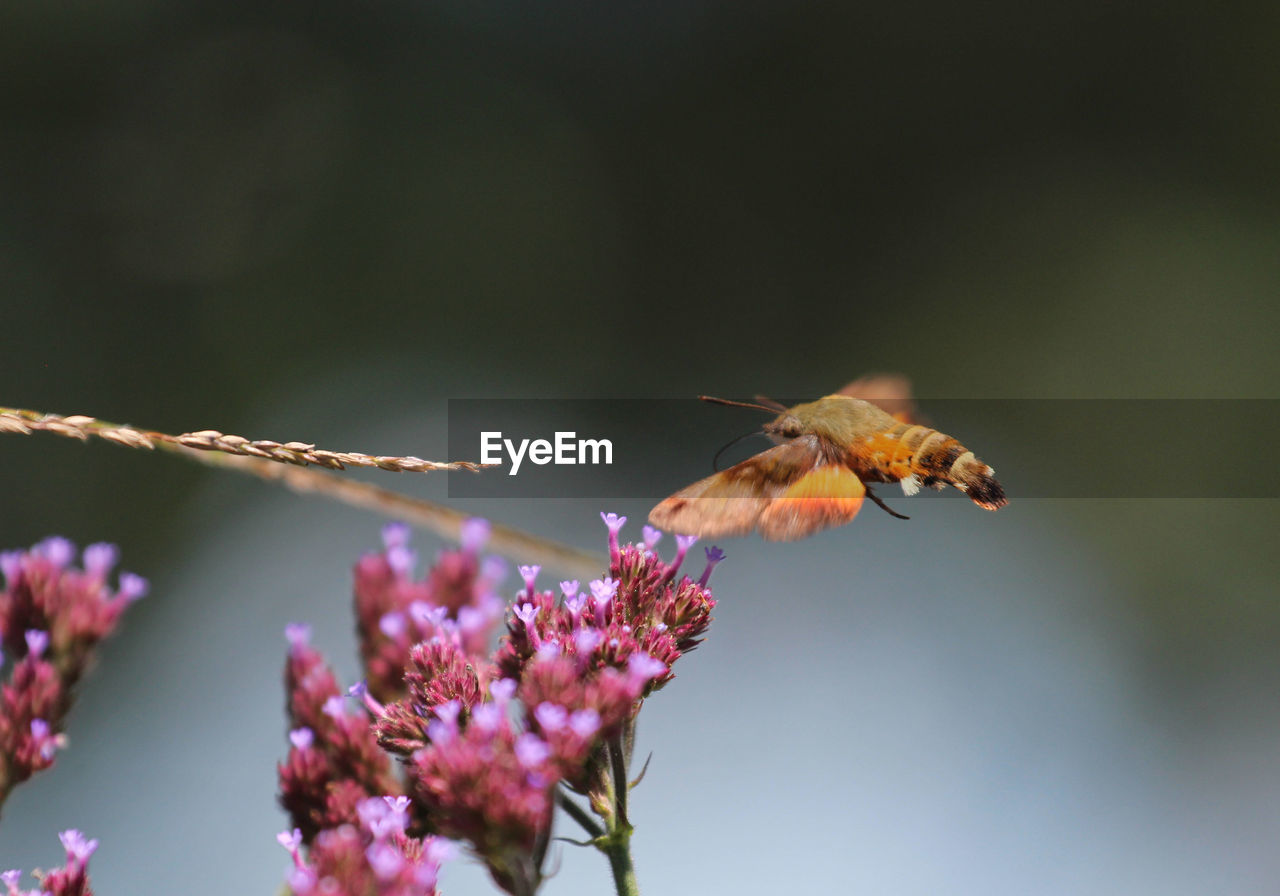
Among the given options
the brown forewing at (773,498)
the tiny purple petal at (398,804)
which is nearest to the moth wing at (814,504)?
the brown forewing at (773,498)

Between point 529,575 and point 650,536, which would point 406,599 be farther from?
point 650,536

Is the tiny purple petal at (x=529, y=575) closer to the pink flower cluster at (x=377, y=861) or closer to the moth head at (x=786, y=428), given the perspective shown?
the pink flower cluster at (x=377, y=861)

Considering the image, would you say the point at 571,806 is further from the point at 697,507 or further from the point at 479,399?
the point at 479,399

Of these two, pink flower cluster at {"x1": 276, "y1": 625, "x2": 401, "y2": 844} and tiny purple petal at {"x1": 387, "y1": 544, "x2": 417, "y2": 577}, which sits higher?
tiny purple petal at {"x1": 387, "y1": 544, "x2": 417, "y2": 577}

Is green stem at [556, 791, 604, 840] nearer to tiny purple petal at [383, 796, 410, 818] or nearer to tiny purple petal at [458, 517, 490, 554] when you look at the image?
tiny purple petal at [383, 796, 410, 818]

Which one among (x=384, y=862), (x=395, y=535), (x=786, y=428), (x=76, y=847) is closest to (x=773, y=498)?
(x=786, y=428)

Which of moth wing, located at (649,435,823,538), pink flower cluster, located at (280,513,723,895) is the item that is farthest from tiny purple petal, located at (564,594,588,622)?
moth wing, located at (649,435,823,538)

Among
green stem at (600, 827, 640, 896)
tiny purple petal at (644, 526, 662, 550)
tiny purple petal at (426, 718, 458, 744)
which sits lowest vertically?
green stem at (600, 827, 640, 896)
